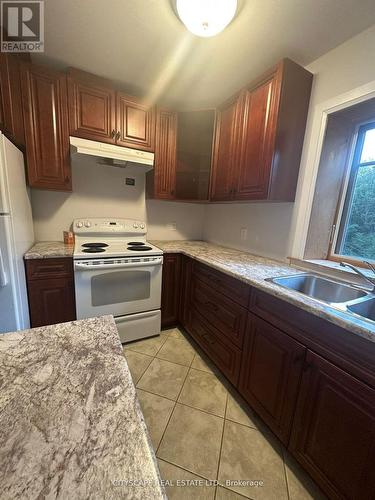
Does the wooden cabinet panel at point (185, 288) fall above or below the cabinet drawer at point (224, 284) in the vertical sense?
below

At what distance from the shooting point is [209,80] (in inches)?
70.8

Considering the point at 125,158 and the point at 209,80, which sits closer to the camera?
the point at 209,80

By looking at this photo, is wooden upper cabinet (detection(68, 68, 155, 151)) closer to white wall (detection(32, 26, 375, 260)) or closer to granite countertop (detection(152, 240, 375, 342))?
white wall (detection(32, 26, 375, 260))

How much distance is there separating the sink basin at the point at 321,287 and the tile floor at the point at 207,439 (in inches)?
35.7

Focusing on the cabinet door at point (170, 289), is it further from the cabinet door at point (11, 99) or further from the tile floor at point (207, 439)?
the cabinet door at point (11, 99)

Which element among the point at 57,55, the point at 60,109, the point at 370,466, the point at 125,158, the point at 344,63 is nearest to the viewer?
the point at 370,466

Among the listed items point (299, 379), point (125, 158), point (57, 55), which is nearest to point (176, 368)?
point (299, 379)

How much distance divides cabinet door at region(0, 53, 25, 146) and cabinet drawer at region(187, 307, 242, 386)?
2.07 metres

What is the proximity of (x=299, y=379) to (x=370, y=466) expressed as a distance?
1.10 feet

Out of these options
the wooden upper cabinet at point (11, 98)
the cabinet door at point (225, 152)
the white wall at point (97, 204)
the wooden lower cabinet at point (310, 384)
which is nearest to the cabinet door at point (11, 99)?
the wooden upper cabinet at point (11, 98)

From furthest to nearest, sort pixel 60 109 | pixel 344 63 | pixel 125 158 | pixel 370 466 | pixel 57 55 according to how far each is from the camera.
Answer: pixel 125 158, pixel 60 109, pixel 57 55, pixel 344 63, pixel 370 466

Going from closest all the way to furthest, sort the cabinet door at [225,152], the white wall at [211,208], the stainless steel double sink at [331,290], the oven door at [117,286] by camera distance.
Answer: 1. the stainless steel double sink at [331,290]
2. the white wall at [211,208]
3. the oven door at [117,286]
4. the cabinet door at [225,152]

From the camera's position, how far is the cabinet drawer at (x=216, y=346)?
4.98 feet

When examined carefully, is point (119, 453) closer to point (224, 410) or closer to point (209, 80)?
point (224, 410)
